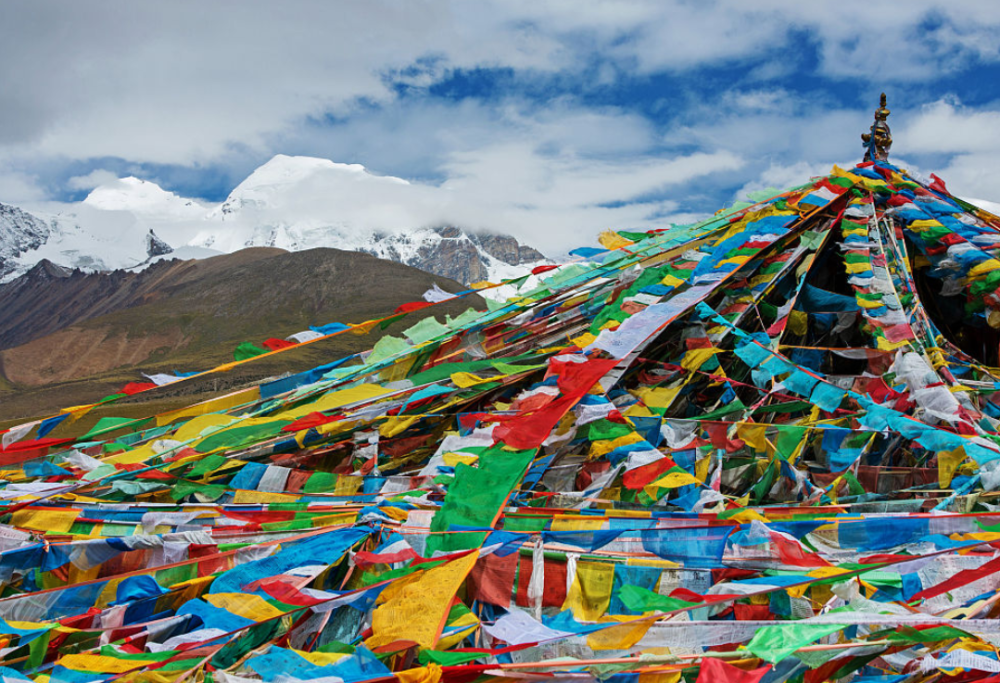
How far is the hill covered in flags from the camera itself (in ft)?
9.24

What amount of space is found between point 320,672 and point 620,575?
53.3 inches

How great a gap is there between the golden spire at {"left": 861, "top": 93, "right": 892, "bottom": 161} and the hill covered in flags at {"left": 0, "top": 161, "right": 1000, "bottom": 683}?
1992 millimetres

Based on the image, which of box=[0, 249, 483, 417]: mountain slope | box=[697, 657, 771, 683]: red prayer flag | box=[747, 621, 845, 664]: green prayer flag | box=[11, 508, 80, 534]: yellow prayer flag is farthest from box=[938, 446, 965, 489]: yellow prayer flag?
box=[0, 249, 483, 417]: mountain slope

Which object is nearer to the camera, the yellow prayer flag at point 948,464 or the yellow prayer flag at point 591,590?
the yellow prayer flag at point 591,590

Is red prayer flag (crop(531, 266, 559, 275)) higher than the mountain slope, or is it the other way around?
red prayer flag (crop(531, 266, 559, 275))

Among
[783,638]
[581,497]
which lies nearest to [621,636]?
[783,638]

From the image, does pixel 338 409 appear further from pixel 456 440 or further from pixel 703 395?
pixel 703 395

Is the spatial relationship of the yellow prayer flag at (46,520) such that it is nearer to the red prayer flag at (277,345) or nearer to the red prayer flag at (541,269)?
the red prayer flag at (277,345)

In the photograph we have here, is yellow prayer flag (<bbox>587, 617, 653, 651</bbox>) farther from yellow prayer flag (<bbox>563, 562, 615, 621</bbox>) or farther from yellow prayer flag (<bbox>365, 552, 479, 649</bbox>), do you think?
yellow prayer flag (<bbox>365, 552, 479, 649</bbox>)

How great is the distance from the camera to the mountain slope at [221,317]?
82.6m

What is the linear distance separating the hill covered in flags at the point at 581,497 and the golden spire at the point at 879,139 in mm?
1992

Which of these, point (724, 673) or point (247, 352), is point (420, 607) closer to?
point (724, 673)

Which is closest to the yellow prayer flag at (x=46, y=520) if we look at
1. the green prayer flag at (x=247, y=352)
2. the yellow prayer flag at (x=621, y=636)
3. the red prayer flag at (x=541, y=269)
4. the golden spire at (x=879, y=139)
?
the green prayer flag at (x=247, y=352)

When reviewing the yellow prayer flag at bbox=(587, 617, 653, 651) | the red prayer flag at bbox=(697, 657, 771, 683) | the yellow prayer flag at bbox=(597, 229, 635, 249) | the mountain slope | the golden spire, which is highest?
the golden spire
